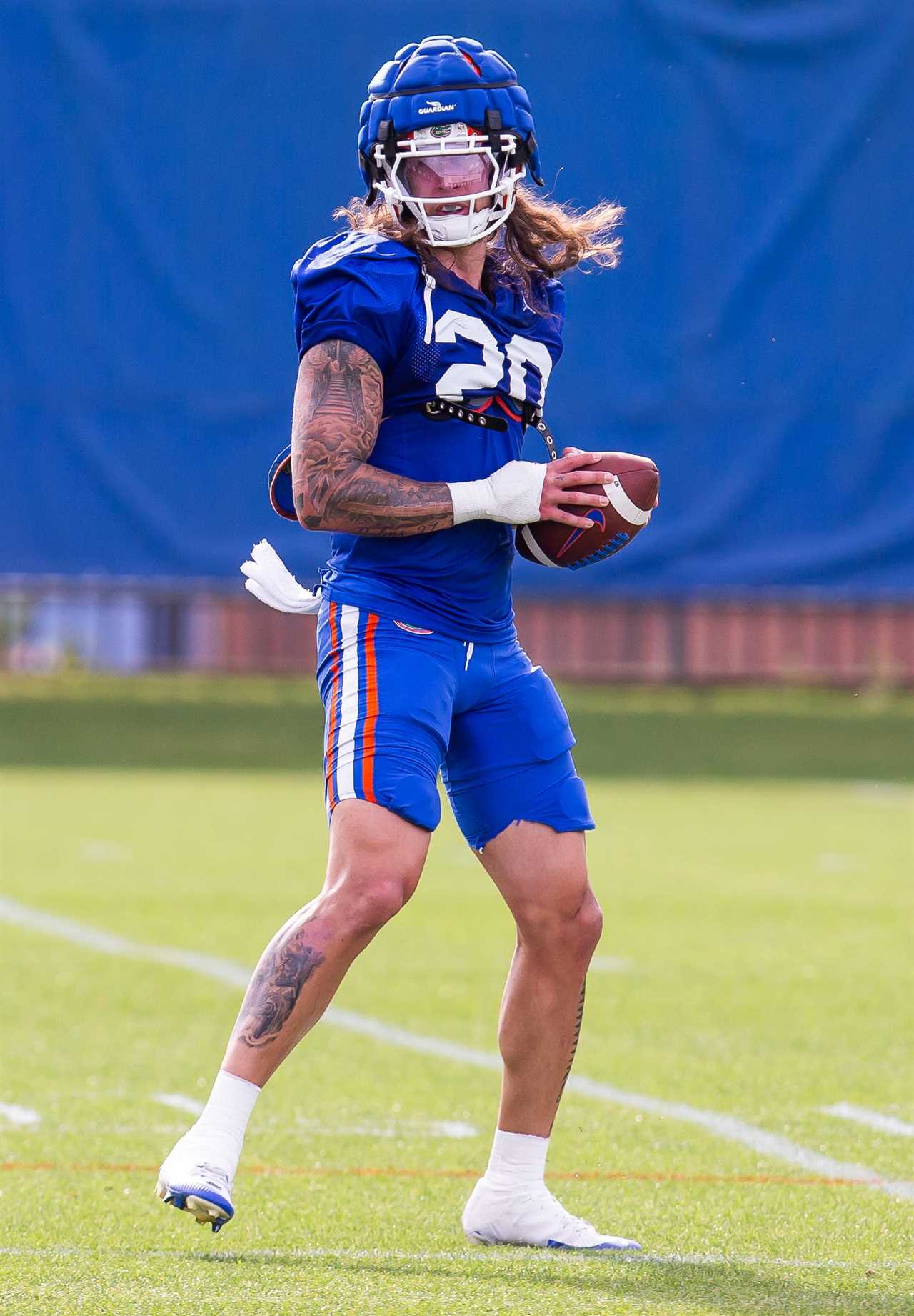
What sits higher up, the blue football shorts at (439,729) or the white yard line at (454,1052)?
the blue football shorts at (439,729)

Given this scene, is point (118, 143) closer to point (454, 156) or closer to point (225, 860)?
point (225, 860)

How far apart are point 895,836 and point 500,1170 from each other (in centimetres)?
780

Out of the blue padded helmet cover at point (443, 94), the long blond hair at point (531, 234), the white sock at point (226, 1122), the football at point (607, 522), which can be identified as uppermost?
the blue padded helmet cover at point (443, 94)

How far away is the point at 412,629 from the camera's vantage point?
139 inches

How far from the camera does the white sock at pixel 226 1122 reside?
322cm

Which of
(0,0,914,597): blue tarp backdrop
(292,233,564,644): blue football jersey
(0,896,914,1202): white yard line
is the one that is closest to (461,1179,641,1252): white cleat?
(0,896,914,1202): white yard line

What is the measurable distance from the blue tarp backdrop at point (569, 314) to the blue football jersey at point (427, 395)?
32.8 feet

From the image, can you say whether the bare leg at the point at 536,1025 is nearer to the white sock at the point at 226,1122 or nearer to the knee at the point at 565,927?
the knee at the point at 565,927

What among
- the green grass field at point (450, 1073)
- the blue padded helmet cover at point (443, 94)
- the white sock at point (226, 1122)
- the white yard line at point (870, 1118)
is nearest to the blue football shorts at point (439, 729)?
the white sock at point (226, 1122)

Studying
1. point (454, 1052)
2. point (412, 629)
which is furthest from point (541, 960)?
point (454, 1052)

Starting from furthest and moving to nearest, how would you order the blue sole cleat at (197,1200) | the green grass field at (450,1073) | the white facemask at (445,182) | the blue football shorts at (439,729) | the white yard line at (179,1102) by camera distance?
the white yard line at (179,1102) → the white facemask at (445,182) → the blue football shorts at (439,729) → the green grass field at (450,1073) → the blue sole cleat at (197,1200)

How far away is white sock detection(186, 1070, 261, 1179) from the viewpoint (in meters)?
3.22

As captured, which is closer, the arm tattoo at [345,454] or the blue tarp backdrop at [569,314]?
the arm tattoo at [345,454]

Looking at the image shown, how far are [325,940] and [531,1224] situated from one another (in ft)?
2.10
